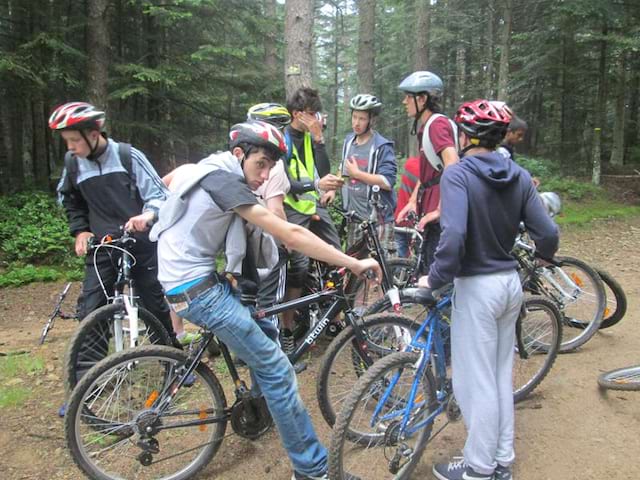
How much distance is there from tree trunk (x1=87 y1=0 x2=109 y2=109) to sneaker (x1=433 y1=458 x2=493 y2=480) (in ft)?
32.5

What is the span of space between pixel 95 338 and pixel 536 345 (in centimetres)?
360

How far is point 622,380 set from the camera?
3.76m

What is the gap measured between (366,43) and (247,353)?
1241cm

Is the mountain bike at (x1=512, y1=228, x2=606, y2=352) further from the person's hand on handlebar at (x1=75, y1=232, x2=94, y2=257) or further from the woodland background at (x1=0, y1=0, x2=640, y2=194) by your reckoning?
the woodland background at (x1=0, y1=0, x2=640, y2=194)

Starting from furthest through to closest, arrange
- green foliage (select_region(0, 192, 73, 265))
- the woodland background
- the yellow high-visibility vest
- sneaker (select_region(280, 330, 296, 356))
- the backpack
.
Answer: the woodland background, green foliage (select_region(0, 192, 73, 265)), the yellow high-visibility vest, sneaker (select_region(280, 330, 296, 356)), the backpack

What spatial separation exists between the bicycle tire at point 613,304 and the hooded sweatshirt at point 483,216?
268cm

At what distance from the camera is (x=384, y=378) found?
2.88 metres

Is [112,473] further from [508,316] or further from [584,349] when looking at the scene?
[584,349]

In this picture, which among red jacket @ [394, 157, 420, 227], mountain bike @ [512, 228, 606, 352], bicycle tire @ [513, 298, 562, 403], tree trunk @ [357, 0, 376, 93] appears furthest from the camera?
tree trunk @ [357, 0, 376, 93]

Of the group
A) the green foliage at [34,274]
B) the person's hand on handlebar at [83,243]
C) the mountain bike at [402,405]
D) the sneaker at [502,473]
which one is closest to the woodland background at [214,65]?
the green foliage at [34,274]

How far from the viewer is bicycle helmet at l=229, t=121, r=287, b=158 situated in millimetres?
2709

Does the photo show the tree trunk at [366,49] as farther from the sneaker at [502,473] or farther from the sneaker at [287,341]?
the sneaker at [502,473]

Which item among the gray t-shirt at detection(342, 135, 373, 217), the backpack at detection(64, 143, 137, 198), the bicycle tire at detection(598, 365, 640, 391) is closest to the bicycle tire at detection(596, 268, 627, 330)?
the bicycle tire at detection(598, 365, 640, 391)

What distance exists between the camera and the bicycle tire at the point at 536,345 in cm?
393
